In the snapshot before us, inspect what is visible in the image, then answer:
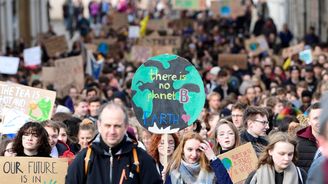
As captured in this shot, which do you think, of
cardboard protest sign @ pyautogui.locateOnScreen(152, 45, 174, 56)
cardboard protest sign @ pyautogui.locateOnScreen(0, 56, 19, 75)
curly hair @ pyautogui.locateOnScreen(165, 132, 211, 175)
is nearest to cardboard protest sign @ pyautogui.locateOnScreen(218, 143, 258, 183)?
curly hair @ pyautogui.locateOnScreen(165, 132, 211, 175)

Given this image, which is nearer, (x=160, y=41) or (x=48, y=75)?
(x=48, y=75)

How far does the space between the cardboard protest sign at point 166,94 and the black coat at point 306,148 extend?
84 centimetres

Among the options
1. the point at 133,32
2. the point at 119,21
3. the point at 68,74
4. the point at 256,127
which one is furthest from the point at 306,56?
the point at 119,21

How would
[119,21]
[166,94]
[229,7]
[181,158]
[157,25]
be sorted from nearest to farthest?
[181,158]
[166,94]
[229,7]
[157,25]
[119,21]

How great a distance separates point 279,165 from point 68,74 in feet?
45.0

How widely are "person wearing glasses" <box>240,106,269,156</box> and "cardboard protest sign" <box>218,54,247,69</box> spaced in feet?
49.7

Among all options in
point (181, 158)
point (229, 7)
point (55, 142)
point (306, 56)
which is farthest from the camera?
point (229, 7)

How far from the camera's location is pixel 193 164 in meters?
9.38

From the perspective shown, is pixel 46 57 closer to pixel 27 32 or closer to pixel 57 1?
pixel 27 32

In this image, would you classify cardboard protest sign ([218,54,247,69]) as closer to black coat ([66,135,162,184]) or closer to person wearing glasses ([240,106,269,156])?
person wearing glasses ([240,106,269,156])

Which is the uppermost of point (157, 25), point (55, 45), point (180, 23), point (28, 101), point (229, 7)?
point (229, 7)

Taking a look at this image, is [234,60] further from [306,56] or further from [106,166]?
[106,166]

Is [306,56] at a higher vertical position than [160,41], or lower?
lower

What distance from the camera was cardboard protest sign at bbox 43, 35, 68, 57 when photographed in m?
29.8
